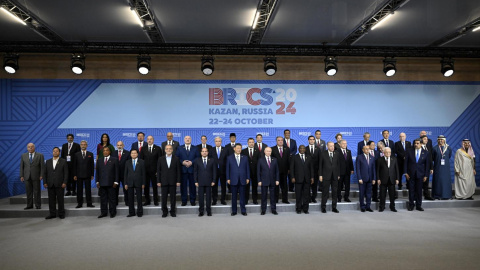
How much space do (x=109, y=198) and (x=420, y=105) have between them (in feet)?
32.0

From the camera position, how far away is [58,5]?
19.2 feet

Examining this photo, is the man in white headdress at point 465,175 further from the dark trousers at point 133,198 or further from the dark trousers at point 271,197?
the dark trousers at point 133,198

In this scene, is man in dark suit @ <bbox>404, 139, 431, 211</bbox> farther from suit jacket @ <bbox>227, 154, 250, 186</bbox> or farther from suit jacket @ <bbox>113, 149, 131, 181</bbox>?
suit jacket @ <bbox>113, 149, 131, 181</bbox>

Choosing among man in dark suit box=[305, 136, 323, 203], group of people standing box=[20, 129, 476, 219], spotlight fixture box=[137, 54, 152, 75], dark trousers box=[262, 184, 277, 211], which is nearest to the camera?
group of people standing box=[20, 129, 476, 219]

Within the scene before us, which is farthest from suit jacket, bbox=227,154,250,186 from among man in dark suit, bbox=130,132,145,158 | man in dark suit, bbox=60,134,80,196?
man in dark suit, bbox=60,134,80,196

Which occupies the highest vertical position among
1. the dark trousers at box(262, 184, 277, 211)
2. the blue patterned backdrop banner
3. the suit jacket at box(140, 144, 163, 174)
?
the blue patterned backdrop banner

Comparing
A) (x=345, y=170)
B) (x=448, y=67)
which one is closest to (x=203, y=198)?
(x=345, y=170)

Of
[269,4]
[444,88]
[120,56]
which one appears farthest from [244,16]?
[444,88]

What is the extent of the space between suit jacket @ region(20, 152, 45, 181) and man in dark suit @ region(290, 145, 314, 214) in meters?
5.70

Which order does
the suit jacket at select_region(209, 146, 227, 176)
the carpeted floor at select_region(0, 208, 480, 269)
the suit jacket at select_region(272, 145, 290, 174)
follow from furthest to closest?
the suit jacket at select_region(272, 145, 290, 174) → the suit jacket at select_region(209, 146, 227, 176) → the carpeted floor at select_region(0, 208, 480, 269)

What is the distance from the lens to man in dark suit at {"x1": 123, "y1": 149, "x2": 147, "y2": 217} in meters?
6.16

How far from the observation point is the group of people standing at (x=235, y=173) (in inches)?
244

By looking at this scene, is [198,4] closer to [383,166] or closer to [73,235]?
[73,235]

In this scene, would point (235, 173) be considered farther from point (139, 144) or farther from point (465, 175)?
point (465, 175)
